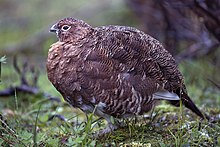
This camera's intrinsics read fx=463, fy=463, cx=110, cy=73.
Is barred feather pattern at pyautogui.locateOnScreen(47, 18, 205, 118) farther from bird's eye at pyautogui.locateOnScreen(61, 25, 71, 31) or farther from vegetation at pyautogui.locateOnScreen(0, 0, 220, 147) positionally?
vegetation at pyautogui.locateOnScreen(0, 0, 220, 147)

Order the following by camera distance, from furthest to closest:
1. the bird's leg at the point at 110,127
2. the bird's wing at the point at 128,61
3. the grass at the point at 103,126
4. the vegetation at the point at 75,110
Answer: the bird's leg at the point at 110,127 → the bird's wing at the point at 128,61 → the vegetation at the point at 75,110 → the grass at the point at 103,126

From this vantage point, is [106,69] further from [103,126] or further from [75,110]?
[75,110]

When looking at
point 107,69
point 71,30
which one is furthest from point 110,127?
point 71,30

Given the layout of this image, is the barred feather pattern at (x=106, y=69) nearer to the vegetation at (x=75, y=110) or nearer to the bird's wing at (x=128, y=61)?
the bird's wing at (x=128, y=61)

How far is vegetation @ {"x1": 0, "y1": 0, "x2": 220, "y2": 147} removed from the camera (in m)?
3.75

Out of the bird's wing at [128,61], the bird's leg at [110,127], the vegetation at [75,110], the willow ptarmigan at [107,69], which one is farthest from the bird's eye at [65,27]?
the bird's leg at [110,127]

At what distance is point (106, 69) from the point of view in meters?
3.87

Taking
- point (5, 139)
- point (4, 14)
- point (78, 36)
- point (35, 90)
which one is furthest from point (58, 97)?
point (4, 14)

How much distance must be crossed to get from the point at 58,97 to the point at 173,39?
2.61 meters

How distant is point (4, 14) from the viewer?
1307 centimetres

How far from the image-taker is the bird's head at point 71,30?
4098 mm

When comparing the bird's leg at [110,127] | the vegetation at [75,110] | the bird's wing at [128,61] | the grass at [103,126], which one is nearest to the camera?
the grass at [103,126]

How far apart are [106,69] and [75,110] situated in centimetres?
190

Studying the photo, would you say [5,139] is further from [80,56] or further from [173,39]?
[173,39]
